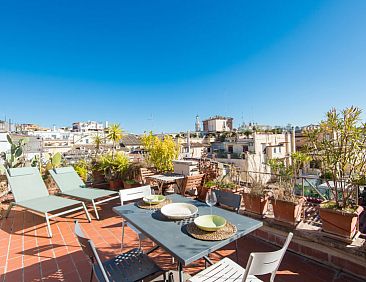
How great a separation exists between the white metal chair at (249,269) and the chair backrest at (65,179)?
163 inches

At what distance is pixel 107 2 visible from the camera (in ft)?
24.9

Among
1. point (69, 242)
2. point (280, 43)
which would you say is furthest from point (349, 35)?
point (69, 242)

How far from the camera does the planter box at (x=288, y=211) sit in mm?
2641

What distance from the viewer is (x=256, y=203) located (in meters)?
3.03

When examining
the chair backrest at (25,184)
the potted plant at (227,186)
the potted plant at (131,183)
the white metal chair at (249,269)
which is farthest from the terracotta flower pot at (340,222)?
the chair backrest at (25,184)

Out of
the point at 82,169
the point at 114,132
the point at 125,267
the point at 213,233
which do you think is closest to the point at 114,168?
the point at 82,169

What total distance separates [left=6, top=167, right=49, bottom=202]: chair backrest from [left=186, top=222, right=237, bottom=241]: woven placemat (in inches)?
157

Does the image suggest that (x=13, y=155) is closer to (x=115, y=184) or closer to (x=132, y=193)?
(x=115, y=184)

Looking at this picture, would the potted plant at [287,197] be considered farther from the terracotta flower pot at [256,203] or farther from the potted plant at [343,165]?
the potted plant at [343,165]

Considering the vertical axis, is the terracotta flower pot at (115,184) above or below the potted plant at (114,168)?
below

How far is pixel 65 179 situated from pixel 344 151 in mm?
5348

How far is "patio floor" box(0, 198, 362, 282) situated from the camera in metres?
2.30

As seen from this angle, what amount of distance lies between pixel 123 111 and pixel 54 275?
25.4 meters

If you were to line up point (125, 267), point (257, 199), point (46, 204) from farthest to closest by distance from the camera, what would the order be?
1. point (46, 204)
2. point (257, 199)
3. point (125, 267)
